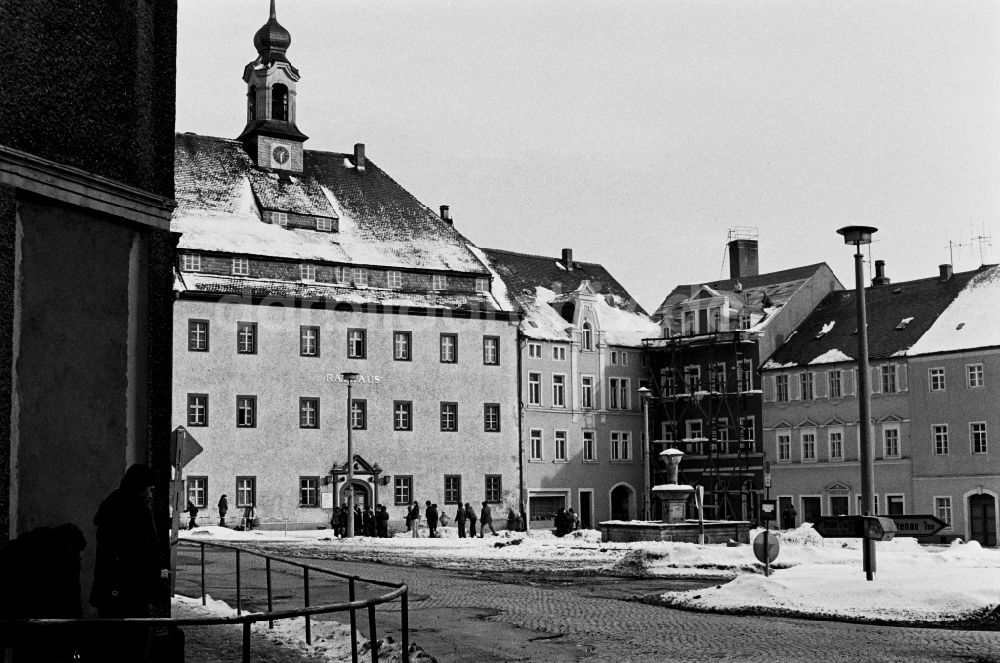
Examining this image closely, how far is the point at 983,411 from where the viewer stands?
61.2m

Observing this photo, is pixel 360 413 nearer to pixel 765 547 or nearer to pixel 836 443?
pixel 836 443

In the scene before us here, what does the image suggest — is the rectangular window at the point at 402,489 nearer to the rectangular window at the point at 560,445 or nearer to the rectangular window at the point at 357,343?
the rectangular window at the point at 357,343

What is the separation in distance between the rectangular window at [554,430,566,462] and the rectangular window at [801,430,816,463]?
1209 cm

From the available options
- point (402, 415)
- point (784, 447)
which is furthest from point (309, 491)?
point (784, 447)

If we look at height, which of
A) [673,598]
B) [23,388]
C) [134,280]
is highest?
[134,280]

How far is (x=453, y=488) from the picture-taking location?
2542 inches

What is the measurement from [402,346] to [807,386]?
67.5 ft

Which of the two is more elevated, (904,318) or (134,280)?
(904,318)

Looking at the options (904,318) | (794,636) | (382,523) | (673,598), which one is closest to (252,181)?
(382,523)

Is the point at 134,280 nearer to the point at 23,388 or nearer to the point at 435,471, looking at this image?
the point at 23,388

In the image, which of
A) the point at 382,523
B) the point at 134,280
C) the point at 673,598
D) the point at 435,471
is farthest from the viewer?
the point at 435,471

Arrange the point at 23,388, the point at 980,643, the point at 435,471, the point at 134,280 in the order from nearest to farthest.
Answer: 1. the point at 23,388
2. the point at 134,280
3. the point at 980,643
4. the point at 435,471

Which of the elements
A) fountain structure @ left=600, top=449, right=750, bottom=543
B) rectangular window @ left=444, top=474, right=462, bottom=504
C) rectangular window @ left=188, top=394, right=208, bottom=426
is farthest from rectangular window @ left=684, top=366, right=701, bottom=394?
fountain structure @ left=600, top=449, right=750, bottom=543

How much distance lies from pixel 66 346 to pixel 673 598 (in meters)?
12.2
